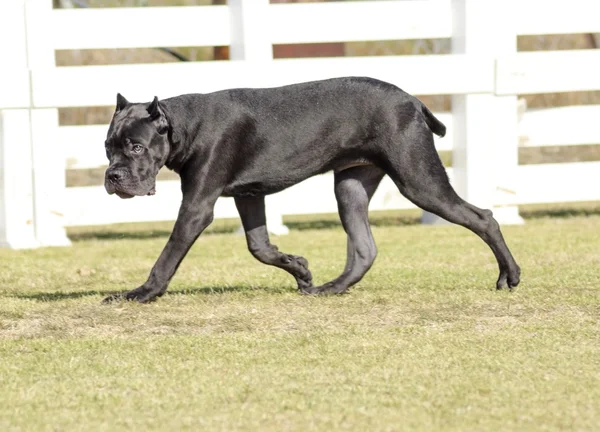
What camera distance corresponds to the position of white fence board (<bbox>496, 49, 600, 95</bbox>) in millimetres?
9539

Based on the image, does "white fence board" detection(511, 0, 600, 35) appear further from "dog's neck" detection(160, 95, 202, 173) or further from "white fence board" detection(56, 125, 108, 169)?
"dog's neck" detection(160, 95, 202, 173)

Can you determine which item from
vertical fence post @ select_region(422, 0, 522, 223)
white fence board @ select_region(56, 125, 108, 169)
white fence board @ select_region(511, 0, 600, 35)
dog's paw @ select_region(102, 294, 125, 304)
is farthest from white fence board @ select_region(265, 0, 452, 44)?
dog's paw @ select_region(102, 294, 125, 304)

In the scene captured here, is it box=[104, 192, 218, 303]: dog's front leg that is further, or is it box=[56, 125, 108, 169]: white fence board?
box=[56, 125, 108, 169]: white fence board

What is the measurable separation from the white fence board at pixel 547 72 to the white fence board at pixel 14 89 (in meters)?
3.57

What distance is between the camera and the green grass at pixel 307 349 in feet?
13.2

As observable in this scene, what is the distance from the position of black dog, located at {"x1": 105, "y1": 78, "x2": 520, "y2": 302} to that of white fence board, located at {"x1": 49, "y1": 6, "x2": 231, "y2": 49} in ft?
10.3

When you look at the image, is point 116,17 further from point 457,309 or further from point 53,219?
point 457,309

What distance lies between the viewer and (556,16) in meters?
9.73

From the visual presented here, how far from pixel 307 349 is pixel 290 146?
1.47 meters

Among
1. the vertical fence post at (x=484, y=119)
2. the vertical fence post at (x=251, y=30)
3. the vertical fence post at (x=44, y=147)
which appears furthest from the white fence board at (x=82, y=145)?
the vertical fence post at (x=484, y=119)

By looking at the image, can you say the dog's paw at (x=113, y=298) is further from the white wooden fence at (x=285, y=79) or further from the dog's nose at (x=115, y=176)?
the white wooden fence at (x=285, y=79)

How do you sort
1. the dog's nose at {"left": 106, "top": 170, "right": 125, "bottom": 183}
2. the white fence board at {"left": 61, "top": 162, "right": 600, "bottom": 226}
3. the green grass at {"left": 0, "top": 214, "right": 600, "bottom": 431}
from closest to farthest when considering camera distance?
the green grass at {"left": 0, "top": 214, "right": 600, "bottom": 431}
the dog's nose at {"left": 106, "top": 170, "right": 125, "bottom": 183}
the white fence board at {"left": 61, "top": 162, "right": 600, "bottom": 226}

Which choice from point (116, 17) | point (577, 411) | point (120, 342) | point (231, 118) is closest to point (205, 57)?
point (116, 17)

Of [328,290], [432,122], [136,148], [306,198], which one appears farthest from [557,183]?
[136,148]
